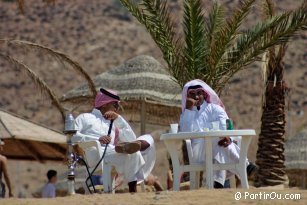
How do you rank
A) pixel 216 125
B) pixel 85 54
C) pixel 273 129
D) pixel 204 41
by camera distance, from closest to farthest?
pixel 216 125 < pixel 204 41 < pixel 273 129 < pixel 85 54

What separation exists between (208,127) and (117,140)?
1008mm

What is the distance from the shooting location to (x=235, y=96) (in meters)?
63.6

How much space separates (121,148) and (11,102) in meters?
54.8

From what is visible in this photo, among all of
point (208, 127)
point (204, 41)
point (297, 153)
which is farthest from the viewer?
point (297, 153)

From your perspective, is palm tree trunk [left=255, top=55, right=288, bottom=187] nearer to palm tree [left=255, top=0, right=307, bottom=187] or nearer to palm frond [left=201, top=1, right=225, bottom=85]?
palm tree [left=255, top=0, right=307, bottom=187]

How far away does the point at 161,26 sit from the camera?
15.1 m

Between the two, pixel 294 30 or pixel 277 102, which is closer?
pixel 294 30

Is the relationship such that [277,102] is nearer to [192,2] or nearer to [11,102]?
[192,2]

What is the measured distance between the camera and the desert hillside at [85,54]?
202ft

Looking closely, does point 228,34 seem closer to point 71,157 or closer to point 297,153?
point 71,157

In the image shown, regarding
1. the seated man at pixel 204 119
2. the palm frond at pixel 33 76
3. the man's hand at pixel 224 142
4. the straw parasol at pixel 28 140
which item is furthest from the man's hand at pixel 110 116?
the straw parasol at pixel 28 140

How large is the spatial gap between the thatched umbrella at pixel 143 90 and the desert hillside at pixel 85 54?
31.6m

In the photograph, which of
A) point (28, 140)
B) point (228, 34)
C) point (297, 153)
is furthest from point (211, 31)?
point (297, 153)

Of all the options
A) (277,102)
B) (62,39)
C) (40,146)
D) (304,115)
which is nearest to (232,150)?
(277,102)
